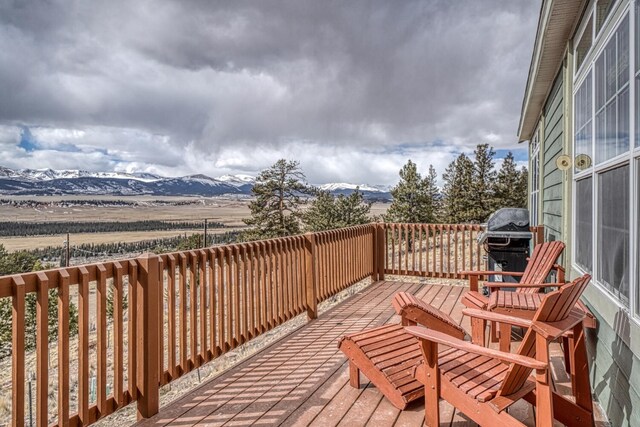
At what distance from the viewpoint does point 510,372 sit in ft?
5.93

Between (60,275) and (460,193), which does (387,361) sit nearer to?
(60,275)

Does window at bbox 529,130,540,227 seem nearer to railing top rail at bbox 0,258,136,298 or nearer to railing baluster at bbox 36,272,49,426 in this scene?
railing top rail at bbox 0,258,136,298

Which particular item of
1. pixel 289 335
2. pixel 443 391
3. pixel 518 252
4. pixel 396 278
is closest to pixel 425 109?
pixel 396 278

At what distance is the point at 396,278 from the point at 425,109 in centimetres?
1218

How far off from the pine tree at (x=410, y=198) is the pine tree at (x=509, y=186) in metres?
5.01

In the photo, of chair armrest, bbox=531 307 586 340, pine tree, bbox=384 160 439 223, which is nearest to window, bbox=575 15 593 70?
chair armrest, bbox=531 307 586 340

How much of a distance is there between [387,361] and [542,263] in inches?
76.0

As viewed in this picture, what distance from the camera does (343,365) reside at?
3303 millimetres

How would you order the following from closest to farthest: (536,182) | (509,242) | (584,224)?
(584,224) < (509,242) < (536,182)

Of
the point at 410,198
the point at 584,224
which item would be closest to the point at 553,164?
the point at 584,224

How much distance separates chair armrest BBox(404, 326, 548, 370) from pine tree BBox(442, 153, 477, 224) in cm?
2285

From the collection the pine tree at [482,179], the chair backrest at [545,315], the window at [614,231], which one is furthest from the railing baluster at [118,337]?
the pine tree at [482,179]

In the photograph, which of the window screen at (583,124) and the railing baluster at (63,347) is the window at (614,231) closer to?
the window screen at (583,124)

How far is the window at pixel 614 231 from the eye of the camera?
6.56 feet
